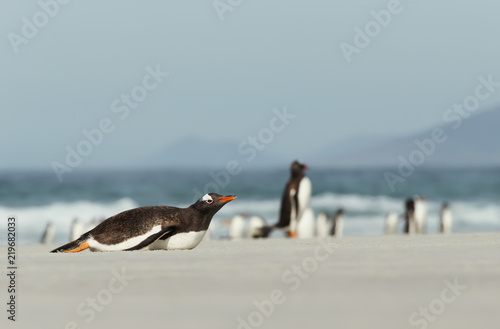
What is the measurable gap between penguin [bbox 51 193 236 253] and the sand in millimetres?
441

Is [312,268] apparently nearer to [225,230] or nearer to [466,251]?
[466,251]

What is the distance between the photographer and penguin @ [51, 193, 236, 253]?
6.46m

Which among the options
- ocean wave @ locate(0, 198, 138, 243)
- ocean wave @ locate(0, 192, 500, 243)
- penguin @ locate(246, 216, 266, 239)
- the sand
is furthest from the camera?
ocean wave @ locate(0, 192, 500, 243)

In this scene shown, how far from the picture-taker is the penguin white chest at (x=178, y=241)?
6605 millimetres

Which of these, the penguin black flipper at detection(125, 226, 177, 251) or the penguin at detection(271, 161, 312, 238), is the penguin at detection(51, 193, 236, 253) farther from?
the penguin at detection(271, 161, 312, 238)

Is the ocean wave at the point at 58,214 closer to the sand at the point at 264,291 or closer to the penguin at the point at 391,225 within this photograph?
the penguin at the point at 391,225

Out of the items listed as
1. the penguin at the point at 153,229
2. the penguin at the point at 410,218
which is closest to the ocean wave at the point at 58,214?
the penguin at the point at 410,218

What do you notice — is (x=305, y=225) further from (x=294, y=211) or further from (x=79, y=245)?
(x=79, y=245)

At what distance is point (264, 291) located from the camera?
168 inches

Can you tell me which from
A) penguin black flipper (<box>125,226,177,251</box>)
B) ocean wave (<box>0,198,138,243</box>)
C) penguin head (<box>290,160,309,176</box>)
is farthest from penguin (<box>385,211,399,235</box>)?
penguin black flipper (<box>125,226,177,251</box>)

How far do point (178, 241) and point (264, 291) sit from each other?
2.47 meters

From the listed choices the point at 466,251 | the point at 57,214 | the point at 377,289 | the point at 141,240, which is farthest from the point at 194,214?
the point at 57,214

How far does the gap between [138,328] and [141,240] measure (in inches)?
120

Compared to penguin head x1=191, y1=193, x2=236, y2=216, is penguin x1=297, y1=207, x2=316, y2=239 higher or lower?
higher
